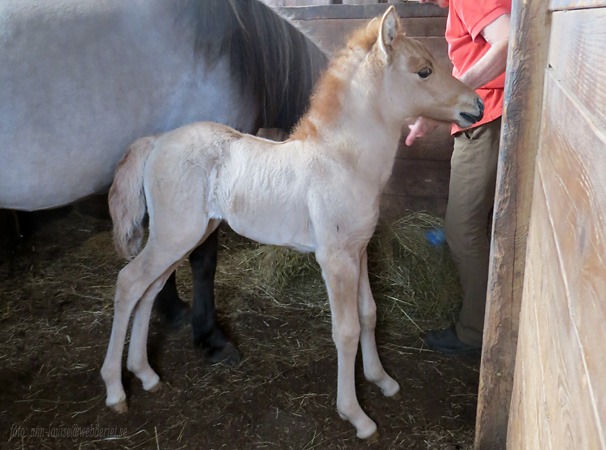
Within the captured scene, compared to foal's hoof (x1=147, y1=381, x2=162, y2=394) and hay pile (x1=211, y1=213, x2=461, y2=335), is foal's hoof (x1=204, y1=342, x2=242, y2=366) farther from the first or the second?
hay pile (x1=211, y1=213, x2=461, y2=335)

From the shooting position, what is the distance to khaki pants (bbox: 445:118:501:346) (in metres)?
2.22

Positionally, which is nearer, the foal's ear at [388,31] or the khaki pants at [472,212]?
the foal's ear at [388,31]

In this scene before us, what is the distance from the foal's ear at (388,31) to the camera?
5.71 feet

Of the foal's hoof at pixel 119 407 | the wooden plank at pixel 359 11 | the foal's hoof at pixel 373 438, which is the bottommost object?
the foal's hoof at pixel 373 438

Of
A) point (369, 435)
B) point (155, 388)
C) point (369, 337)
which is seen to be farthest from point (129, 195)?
point (369, 435)

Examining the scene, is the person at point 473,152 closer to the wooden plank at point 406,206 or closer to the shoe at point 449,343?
the shoe at point 449,343

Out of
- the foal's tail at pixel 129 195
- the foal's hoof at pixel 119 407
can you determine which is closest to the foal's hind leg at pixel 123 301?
the foal's hoof at pixel 119 407

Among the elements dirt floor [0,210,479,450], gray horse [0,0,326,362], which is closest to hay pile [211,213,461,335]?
dirt floor [0,210,479,450]

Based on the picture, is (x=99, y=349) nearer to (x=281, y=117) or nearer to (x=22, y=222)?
(x=281, y=117)

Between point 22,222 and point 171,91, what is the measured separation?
2.40 metres

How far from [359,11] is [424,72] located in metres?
1.59

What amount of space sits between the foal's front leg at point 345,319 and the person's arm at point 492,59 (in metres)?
0.68

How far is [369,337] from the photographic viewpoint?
7.39 feet

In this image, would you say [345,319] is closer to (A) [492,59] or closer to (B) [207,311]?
(B) [207,311]
